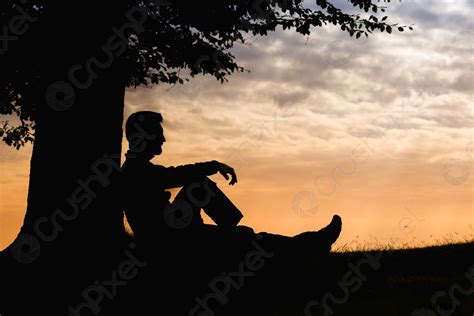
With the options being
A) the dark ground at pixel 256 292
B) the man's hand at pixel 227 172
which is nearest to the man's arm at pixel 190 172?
the man's hand at pixel 227 172

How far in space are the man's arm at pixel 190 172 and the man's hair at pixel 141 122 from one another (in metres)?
0.55

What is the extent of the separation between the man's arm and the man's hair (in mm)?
550

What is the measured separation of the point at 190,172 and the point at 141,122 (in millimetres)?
920

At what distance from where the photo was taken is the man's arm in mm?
8195

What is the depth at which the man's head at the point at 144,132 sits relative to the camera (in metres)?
8.55

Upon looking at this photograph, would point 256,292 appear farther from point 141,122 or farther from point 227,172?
point 141,122

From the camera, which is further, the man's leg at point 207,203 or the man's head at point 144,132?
the man's head at point 144,132

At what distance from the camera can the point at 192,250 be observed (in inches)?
334

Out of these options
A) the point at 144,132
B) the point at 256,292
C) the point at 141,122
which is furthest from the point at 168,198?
the point at 256,292

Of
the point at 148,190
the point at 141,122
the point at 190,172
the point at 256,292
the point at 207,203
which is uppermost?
the point at 141,122

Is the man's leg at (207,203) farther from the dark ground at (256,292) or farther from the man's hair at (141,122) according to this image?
the man's hair at (141,122)

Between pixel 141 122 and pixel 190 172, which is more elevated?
pixel 141 122

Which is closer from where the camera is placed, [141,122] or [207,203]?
[207,203]

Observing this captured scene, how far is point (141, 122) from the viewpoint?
8.57 meters
